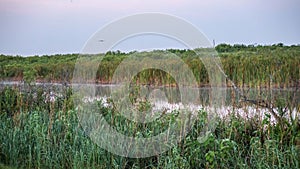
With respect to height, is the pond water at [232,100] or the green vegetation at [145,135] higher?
the pond water at [232,100]

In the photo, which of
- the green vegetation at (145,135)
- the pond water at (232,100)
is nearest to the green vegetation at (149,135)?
the green vegetation at (145,135)

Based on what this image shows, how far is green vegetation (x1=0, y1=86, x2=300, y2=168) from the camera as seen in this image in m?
3.97

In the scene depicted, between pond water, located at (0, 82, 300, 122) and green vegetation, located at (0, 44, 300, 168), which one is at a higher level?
pond water, located at (0, 82, 300, 122)

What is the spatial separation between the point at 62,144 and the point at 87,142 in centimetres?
40

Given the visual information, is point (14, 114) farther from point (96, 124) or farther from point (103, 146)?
point (103, 146)

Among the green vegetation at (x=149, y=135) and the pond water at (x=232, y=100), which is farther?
the pond water at (x=232, y=100)

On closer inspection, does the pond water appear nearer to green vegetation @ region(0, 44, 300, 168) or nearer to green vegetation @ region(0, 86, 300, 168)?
green vegetation @ region(0, 44, 300, 168)

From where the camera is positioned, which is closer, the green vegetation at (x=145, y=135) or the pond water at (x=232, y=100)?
the green vegetation at (x=145, y=135)

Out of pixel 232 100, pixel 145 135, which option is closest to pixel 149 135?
pixel 145 135

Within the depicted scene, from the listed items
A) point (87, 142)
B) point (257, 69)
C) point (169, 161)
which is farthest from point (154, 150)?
point (257, 69)

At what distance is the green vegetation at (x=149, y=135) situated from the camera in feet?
13.0

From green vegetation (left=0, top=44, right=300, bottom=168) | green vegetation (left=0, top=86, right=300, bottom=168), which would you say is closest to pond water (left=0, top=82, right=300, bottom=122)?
green vegetation (left=0, top=44, right=300, bottom=168)

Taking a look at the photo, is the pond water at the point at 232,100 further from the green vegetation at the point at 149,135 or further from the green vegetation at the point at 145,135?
the green vegetation at the point at 149,135

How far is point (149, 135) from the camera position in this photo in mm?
4496
